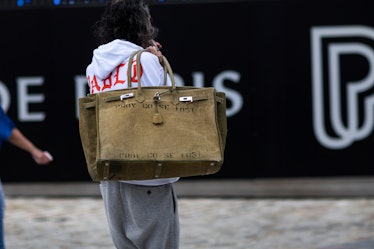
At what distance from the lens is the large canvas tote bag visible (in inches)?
146

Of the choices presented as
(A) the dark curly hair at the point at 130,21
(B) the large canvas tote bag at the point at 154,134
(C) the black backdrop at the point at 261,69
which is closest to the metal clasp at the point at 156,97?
(B) the large canvas tote bag at the point at 154,134

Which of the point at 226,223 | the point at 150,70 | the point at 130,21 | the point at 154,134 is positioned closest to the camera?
the point at 154,134

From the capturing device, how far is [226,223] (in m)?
7.97

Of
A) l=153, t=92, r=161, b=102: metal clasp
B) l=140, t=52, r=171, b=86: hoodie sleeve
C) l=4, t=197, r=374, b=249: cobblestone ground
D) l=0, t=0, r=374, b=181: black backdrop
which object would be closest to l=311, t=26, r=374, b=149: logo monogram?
l=0, t=0, r=374, b=181: black backdrop

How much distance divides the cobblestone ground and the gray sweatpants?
2.89 meters

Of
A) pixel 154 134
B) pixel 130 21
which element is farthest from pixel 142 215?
pixel 130 21

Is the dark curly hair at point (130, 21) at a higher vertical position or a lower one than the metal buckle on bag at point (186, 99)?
higher

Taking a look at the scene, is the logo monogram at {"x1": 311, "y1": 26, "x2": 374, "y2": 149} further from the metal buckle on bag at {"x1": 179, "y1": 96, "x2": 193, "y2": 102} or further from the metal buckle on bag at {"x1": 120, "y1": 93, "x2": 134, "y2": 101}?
the metal buckle on bag at {"x1": 120, "y1": 93, "x2": 134, "y2": 101}

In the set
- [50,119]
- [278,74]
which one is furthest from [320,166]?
[50,119]

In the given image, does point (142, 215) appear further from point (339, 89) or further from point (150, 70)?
point (339, 89)

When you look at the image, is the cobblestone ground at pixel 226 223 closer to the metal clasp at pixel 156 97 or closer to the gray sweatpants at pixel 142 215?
the gray sweatpants at pixel 142 215

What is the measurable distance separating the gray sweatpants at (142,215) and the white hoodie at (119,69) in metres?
0.07

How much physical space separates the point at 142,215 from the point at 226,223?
4049mm

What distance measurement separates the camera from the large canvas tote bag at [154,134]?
3.70 meters
